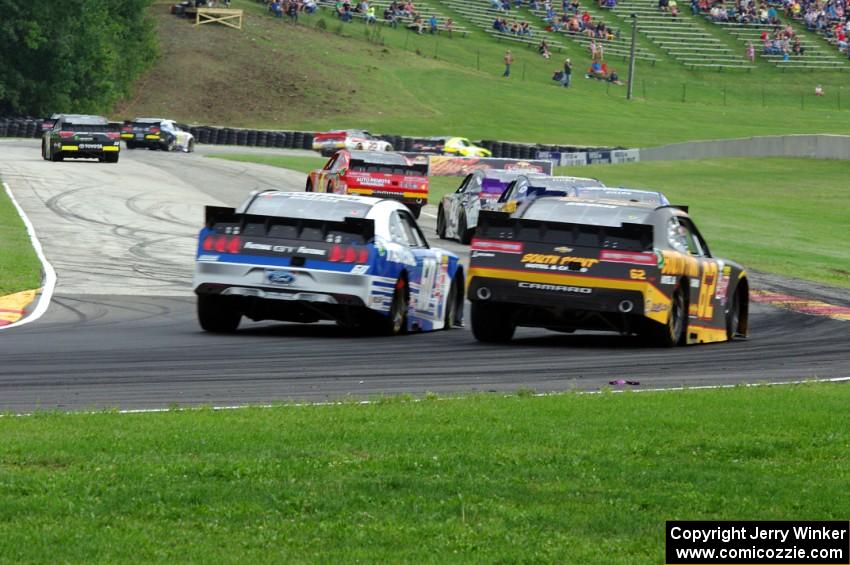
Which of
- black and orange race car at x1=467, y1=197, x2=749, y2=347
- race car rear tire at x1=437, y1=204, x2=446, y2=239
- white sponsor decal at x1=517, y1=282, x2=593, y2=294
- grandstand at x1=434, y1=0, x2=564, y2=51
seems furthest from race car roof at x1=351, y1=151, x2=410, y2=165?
grandstand at x1=434, y1=0, x2=564, y2=51

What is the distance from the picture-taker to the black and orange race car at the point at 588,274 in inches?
584

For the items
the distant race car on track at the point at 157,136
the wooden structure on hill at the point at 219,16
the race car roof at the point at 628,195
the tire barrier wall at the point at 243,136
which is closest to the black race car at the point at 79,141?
the distant race car on track at the point at 157,136

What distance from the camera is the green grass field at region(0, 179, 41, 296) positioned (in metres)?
19.0

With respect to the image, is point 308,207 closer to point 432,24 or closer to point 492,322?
point 492,322

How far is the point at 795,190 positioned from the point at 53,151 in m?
23.6

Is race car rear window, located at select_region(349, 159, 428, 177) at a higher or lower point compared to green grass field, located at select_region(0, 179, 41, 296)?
higher

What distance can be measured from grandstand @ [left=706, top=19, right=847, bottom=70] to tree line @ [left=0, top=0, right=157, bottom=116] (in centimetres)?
3897

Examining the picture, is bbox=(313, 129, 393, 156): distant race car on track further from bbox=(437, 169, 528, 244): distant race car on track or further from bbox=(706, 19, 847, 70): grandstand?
bbox=(706, 19, 847, 70): grandstand

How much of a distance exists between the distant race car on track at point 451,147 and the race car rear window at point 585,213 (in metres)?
47.3

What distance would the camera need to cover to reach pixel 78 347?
1382cm

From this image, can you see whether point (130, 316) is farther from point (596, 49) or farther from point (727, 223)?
point (596, 49)

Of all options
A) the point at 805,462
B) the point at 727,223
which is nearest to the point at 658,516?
the point at 805,462

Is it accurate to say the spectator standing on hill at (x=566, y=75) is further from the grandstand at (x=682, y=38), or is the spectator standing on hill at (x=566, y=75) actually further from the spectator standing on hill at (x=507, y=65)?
the grandstand at (x=682, y=38)

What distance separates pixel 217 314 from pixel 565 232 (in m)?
3.45
